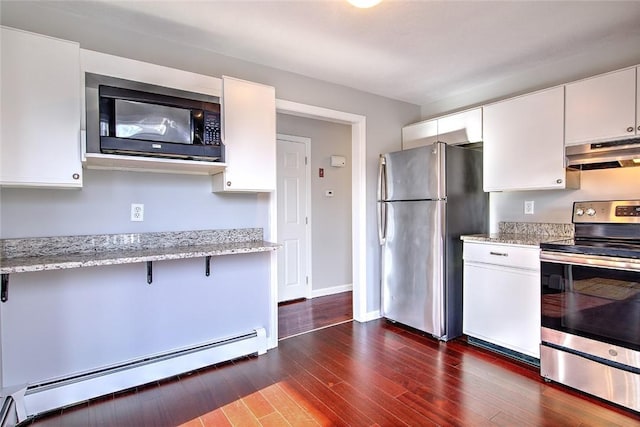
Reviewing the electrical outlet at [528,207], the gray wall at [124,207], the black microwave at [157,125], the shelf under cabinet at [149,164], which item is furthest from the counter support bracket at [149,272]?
the electrical outlet at [528,207]

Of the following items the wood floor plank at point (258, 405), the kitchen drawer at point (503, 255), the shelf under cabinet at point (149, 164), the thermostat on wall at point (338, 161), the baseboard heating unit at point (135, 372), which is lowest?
the wood floor plank at point (258, 405)

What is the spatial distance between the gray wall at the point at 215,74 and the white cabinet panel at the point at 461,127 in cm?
57

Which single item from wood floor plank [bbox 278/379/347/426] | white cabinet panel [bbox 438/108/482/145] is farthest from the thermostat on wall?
wood floor plank [bbox 278/379/347/426]

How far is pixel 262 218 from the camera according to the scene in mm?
2787

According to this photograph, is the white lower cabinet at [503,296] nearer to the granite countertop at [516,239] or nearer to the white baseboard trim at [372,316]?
the granite countertop at [516,239]

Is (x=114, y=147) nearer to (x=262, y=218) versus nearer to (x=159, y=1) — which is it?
(x=159, y=1)

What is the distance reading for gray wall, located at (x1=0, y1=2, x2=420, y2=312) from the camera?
196cm

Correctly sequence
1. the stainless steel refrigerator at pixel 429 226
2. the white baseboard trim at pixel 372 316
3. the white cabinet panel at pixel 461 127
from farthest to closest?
the white baseboard trim at pixel 372 316
the white cabinet panel at pixel 461 127
the stainless steel refrigerator at pixel 429 226

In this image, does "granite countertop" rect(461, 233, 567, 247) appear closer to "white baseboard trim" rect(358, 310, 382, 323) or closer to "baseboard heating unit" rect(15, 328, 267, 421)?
"white baseboard trim" rect(358, 310, 382, 323)

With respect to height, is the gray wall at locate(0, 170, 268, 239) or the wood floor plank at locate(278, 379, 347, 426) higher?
the gray wall at locate(0, 170, 268, 239)

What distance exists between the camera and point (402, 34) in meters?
2.28

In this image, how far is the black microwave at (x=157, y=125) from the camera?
182 centimetres

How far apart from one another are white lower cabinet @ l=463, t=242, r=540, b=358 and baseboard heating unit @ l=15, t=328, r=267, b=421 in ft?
5.67

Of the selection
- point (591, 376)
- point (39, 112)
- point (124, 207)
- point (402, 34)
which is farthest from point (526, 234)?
point (39, 112)
